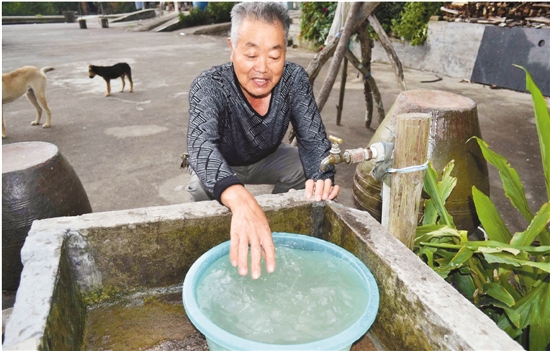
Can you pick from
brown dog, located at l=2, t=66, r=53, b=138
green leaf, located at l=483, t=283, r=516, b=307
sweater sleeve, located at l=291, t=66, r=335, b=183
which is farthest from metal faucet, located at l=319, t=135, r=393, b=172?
brown dog, located at l=2, t=66, r=53, b=138

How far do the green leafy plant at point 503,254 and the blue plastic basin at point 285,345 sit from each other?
19.9 inches

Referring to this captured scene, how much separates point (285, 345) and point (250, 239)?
387 millimetres

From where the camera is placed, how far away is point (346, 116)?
6387mm

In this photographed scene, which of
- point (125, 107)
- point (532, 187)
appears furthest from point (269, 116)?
point (125, 107)

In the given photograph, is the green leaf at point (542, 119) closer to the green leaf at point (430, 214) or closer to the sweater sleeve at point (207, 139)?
the green leaf at point (430, 214)

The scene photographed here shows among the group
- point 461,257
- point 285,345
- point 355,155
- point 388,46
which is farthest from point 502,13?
point 285,345

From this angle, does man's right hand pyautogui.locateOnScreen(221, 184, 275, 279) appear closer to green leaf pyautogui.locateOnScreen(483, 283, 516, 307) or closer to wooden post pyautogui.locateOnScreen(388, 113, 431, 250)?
wooden post pyautogui.locateOnScreen(388, 113, 431, 250)

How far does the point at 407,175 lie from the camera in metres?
1.64

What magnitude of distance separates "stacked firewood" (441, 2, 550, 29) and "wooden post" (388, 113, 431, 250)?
25.0ft

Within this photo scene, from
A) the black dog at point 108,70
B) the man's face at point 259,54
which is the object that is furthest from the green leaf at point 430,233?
the black dog at point 108,70

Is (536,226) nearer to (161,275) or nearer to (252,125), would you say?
(252,125)

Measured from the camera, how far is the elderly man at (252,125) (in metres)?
1.57

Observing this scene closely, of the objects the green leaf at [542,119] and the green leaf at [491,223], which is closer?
the green leaf at [542,119]

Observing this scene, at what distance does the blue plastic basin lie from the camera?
1.15 meters
